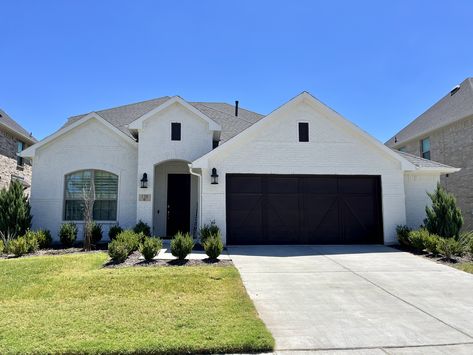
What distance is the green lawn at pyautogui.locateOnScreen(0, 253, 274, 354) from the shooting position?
14.8 ft

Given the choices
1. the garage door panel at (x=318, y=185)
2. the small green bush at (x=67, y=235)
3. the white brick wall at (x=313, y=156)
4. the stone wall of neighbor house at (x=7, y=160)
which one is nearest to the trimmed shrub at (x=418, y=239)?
the white brick wall at (x=313, y=156)

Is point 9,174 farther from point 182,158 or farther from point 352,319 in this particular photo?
point 352,319

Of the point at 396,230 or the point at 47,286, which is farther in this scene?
the point at 396,230

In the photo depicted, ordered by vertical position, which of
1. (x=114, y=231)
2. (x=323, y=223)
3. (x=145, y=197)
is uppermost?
(x=145, y=197)

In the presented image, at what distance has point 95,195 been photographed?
48.2ft

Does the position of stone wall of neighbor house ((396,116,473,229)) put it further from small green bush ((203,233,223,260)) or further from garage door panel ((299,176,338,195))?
small green bush ((203,233,223,260))

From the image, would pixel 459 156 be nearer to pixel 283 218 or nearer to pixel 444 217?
pixel 444 217

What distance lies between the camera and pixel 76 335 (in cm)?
477

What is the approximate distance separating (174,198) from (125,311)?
9.99m

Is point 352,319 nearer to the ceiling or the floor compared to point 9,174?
nearer to the floor

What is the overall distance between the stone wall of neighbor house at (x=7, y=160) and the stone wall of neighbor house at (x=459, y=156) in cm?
2560

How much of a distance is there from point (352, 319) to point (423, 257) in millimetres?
6738

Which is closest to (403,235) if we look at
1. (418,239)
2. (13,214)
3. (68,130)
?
(418,239)

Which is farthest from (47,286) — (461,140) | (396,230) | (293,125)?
(461,140)
